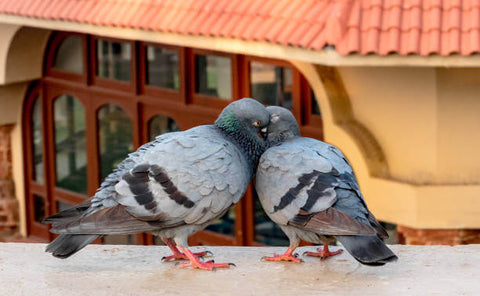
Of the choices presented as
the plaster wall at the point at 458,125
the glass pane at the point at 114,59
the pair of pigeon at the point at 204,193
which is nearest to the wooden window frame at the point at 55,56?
the glass pane at the point at 114,59

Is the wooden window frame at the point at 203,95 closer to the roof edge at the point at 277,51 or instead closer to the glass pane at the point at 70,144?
the roof edge at the point at 277,51

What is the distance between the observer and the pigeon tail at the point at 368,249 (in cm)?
474

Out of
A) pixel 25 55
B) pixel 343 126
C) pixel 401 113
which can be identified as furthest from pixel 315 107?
pixel 25 55

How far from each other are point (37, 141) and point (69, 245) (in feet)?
32.0

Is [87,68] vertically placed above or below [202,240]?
above

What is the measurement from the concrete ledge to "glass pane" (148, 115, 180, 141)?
255 inches

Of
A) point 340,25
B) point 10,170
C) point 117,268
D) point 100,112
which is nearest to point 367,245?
point 117,268

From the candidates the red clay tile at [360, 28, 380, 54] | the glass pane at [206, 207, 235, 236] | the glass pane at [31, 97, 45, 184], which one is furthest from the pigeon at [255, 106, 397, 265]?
the glass pane at [31, 97, 45, 184]

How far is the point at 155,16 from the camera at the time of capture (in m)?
9.95

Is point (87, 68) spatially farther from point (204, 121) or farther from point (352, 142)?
point (352, 142)

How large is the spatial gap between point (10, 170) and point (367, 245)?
426 inches

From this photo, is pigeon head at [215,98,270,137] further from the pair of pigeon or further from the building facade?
the building facade

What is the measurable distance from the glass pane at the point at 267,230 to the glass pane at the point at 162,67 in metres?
1.75

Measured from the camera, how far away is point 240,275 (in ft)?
16.9
